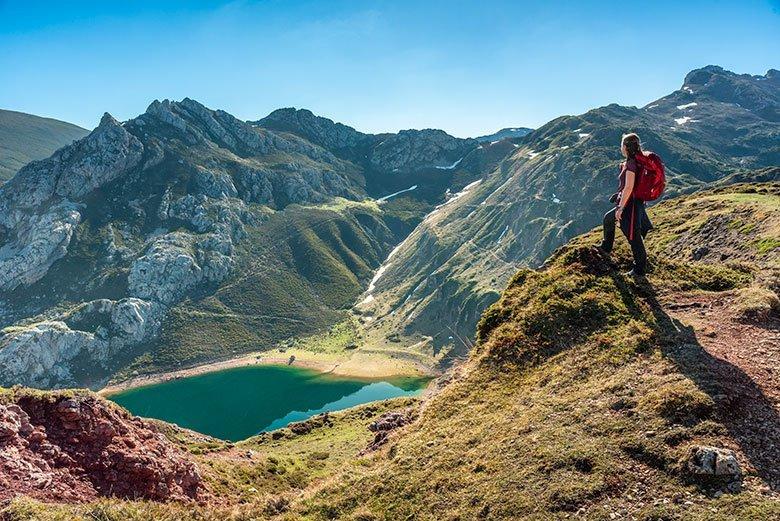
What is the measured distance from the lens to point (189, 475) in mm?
17875

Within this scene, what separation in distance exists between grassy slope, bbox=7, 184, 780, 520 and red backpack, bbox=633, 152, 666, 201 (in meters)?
3.01

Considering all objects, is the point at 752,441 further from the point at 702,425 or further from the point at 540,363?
the point at 540,363

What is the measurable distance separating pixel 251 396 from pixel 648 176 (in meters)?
140

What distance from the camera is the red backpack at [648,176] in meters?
13.6

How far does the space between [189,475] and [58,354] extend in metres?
184

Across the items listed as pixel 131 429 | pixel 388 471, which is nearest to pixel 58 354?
pixel 131 429

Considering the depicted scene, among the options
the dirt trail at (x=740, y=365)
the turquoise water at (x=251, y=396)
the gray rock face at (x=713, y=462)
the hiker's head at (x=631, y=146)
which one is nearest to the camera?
the gray rock face at (x=713, y=462)

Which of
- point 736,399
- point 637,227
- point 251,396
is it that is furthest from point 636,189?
point 251,396

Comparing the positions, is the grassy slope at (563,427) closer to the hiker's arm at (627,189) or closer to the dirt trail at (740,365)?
the dirt trail at (740,365)

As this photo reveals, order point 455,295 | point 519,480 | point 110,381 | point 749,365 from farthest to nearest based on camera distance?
point 455,295 < point 110,381 < point 749,365 < point 519,480

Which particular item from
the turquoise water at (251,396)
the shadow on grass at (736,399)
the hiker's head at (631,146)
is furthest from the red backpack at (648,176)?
the turquoise water at (251,396)

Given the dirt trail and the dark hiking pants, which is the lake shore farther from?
the dirt trail

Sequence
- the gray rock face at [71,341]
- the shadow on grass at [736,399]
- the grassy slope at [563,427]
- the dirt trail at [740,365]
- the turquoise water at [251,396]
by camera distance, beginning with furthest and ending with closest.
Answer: the gray rock face at [71,341] → the turquoise water at [251,396] → the grassy slope at [563,427] → the dirt trail at [740,365] → the shadow on grass at [736,399]

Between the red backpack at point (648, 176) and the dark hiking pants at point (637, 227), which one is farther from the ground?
the red backpack at point (648, 176)
